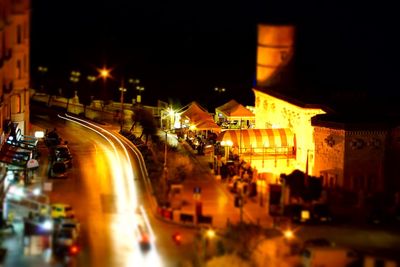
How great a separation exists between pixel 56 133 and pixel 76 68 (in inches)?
1803

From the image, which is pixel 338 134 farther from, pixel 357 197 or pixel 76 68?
pixel 76 68

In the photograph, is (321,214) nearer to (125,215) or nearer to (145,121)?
(125,215)

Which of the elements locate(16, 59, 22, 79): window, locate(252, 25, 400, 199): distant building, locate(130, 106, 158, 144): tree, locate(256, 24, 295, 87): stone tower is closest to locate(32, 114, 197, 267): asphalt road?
locate(130, 106, 158, 144): tree

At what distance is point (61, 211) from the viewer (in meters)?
40.3

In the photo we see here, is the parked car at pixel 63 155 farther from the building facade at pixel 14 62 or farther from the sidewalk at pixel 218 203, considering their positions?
the sidewalk at pixel 218 203

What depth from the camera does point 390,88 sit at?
59.4 metres

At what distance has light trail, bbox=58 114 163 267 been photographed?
117 feet

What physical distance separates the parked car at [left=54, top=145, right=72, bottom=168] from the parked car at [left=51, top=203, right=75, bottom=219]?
35.9ft

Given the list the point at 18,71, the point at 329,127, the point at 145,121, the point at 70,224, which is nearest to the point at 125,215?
the point at 70,224

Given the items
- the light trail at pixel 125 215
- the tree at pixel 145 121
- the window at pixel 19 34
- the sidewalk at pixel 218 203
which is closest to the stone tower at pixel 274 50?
the tree at pixel 145 121

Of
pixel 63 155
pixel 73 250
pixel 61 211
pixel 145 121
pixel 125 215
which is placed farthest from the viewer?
pixel 145 121

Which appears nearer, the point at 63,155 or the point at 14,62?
the point at 14,62

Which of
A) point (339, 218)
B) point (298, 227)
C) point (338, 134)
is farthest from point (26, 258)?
point (338, 134)

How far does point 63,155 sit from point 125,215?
12144mm
